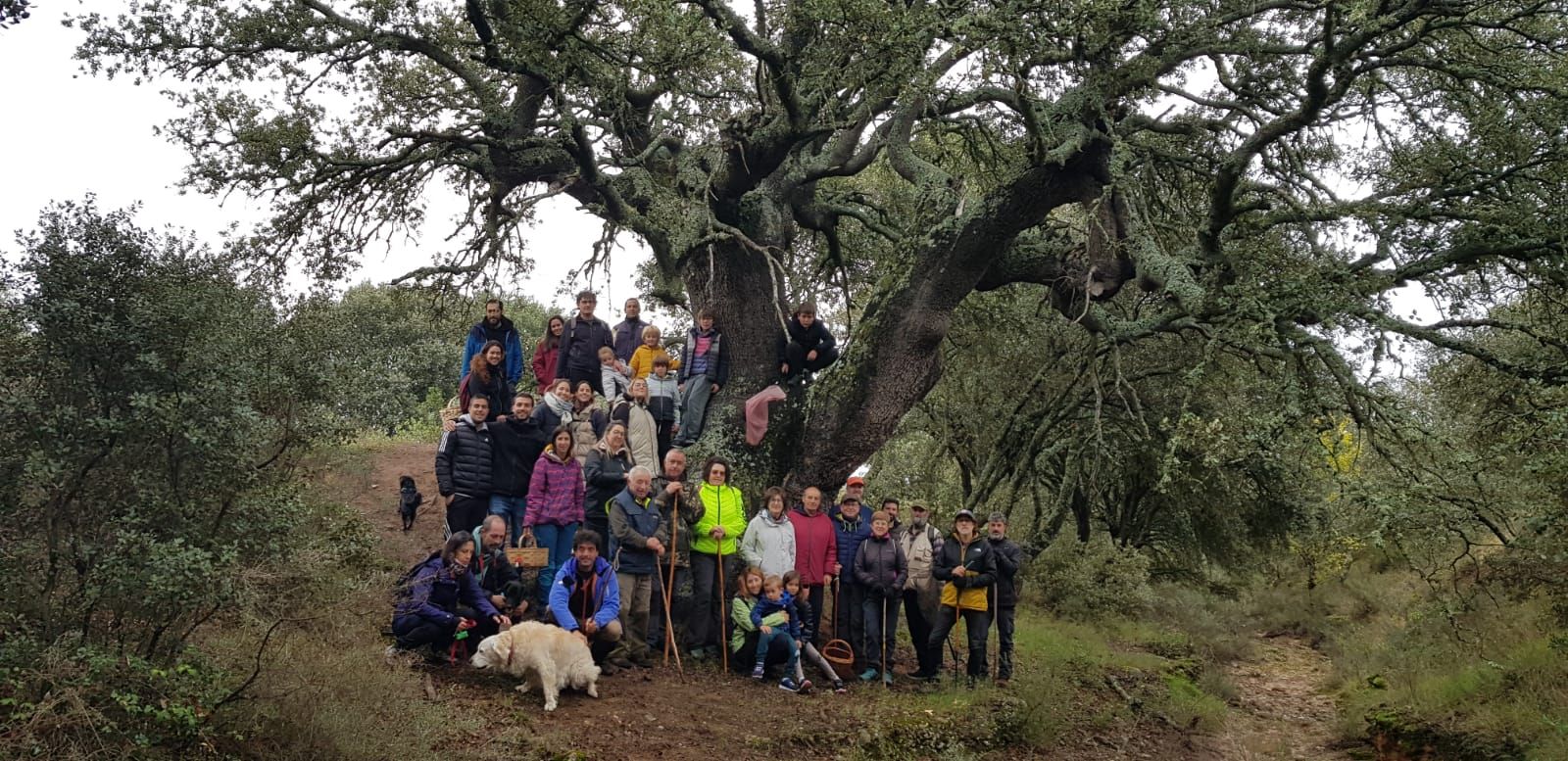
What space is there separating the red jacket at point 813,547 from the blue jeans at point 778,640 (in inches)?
23.3

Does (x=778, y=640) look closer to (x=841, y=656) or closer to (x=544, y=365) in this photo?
(x=841, y=656)

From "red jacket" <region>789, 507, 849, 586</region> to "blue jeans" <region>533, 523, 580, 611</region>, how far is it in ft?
6.47

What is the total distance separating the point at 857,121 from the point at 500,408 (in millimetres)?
4741

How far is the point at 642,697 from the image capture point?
738 centimetres

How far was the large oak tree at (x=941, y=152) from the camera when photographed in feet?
25.1

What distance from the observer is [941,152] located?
11914mm

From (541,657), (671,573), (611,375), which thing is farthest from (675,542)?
(611,375)

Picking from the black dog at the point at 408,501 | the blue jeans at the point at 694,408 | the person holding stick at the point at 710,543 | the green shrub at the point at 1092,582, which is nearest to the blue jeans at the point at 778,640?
the person holding stick at the point at 710,543

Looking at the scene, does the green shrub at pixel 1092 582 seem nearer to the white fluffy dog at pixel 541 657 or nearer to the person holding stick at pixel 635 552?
the person holding stick at pixel 635 552

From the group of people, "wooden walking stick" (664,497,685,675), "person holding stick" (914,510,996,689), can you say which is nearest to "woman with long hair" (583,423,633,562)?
the group of people

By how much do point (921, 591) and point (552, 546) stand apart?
11.5 ft

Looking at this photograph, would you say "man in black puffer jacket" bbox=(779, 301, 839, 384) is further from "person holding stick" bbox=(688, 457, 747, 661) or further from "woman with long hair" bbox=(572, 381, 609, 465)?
"woman with long hair" bbox=(572, 381, 609, 465)

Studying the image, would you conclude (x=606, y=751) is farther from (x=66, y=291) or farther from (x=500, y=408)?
(x=500, y=408)

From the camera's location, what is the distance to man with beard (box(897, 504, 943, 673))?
9.43 m
